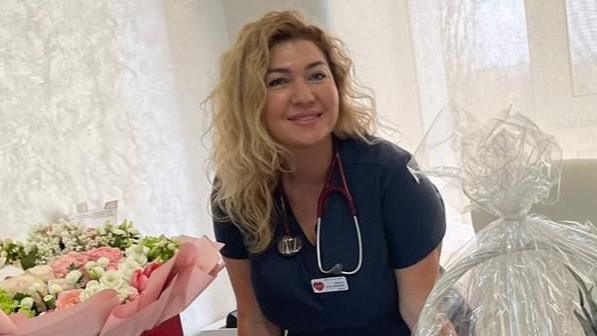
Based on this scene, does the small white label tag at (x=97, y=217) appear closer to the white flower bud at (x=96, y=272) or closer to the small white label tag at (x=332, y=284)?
the white flower bud at (x=96, y=272)

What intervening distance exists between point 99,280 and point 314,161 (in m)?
0.68

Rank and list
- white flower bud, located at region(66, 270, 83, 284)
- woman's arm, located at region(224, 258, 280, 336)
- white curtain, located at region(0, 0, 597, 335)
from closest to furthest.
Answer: white flower bud, located at region(66, 270, 83, 284), woman's arm, located at region(224, 258, 280, 336), white curtain, located at region(0, 0, 597, 335)

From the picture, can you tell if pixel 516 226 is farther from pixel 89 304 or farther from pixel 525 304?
pixel 89 304

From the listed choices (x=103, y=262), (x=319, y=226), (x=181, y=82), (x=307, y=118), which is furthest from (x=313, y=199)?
(x=181, y=82)

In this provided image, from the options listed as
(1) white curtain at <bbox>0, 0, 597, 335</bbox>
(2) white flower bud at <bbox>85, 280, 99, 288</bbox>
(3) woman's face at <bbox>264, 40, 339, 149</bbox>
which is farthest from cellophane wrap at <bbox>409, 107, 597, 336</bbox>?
(1) white curtain at <bbox>0, 0, 597, 335</bbox>

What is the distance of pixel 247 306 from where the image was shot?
1505mm

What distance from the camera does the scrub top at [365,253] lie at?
135 centimetres

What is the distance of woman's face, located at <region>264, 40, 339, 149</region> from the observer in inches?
53.7

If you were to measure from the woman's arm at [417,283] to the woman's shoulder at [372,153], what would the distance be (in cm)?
21

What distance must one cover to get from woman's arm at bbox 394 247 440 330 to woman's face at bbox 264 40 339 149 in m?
0.33

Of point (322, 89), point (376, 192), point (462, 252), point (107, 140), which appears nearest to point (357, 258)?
point (376, 192)

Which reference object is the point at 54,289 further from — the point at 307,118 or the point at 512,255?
the point at 307,118

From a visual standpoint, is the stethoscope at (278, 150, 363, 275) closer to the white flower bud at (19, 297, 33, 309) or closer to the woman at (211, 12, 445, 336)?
the woman at (211, 12, 445, 336)

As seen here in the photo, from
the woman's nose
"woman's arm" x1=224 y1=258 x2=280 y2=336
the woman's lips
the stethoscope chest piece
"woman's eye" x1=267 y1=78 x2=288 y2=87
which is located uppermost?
"woman's eye" x1=267 y1=78 x2=288 y2=87
